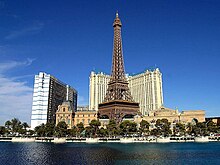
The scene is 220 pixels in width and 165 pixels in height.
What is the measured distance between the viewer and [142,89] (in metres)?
179

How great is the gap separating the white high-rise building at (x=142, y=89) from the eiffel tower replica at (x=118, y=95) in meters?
43.4

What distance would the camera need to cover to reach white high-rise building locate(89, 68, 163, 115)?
544ft

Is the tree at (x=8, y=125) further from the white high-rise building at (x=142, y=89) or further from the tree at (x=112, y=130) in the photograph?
the white high-rise building at (x=142, y=89)

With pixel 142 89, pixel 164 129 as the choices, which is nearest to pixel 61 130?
pixel 164 129

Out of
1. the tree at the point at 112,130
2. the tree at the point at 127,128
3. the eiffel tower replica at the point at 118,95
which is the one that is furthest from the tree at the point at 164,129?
the eiffel tower replica at the point at 118,95

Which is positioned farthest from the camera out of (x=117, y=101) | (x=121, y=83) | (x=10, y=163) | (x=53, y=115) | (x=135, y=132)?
(x=53, y=115)

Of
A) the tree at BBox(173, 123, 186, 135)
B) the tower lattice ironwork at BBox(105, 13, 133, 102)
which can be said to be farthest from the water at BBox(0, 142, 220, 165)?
the tower lattice ironwork at BBox(105, 13, 133, 102)

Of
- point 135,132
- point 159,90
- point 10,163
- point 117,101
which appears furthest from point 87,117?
point 10,163

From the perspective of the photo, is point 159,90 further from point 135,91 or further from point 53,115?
point 53,115

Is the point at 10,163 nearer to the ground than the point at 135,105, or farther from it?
nearer to the ground

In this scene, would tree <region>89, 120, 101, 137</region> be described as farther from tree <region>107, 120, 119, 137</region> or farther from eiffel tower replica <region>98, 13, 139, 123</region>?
eiffel tower replica <region>98, 13, 139, 123</region>

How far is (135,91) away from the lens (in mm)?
187875

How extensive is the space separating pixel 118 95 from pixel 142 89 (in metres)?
59.0

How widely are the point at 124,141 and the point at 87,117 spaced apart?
1830 inches
